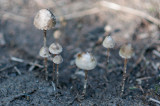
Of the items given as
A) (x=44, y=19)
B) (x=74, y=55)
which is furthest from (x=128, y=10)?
(x=44, y=19)

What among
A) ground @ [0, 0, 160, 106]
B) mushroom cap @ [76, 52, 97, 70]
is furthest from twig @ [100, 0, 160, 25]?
mushroom cap @ [76, 52, 97, 70]

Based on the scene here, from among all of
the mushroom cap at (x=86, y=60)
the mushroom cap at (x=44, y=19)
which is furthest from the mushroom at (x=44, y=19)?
the mushroom cap at (x=86, y=60)

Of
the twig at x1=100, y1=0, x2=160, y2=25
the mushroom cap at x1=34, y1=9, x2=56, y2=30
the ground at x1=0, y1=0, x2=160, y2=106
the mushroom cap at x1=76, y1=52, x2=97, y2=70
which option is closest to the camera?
the mushroom cap at x1=76, y1=52, x2=97, y2=70

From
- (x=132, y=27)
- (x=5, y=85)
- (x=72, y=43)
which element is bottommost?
(x=5, y=85)

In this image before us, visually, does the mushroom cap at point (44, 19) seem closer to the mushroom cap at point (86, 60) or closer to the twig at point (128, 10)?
the mushroom cap at point (86, 60)

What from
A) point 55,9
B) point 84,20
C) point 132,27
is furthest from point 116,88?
point 55,9

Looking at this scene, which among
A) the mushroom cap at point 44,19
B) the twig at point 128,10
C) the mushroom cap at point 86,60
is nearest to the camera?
the mushroom cap at point 86,60

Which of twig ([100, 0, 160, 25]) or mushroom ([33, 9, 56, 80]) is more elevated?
twig ([100, 0, 160, 25])

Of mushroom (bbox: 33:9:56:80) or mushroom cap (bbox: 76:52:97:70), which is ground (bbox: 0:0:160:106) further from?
mushroom (bbox: 33:9:56:80)

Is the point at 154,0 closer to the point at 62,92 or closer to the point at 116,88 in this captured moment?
the point at 116,88
